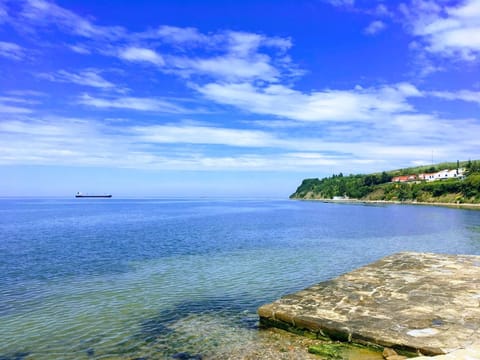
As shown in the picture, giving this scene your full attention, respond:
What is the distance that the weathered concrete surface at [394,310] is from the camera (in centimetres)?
879

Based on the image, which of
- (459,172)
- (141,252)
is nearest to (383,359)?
(141,252)

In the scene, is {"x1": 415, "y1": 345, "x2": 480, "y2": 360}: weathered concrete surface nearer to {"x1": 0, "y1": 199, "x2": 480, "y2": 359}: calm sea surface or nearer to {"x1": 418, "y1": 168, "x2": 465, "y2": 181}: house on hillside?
{"x1": 0, "y1": 199, "x2": 480, "y2": 359}: calm sea surface

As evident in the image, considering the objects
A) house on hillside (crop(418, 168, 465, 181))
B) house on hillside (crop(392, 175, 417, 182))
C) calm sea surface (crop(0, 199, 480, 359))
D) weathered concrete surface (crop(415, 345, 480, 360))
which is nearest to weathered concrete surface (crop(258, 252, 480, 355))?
weathered concrete surface (crop(415, 345, 480, 360))

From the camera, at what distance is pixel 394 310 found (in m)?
10.6

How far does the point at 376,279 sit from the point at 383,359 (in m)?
6.46

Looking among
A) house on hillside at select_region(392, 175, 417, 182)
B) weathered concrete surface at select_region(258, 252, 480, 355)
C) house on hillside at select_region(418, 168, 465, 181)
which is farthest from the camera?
house on hillside at select_region(392, 175, 417, 182)

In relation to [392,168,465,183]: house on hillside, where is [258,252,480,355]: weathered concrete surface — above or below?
below

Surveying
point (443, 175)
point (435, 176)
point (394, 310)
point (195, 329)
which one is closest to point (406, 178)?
point (435, 176)

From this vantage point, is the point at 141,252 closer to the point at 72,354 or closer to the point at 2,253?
the point at 2,253

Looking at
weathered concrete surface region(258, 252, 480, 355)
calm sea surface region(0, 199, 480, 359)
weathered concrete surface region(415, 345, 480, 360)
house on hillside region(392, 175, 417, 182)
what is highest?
house on hillside region(392, 175, 417, 182)

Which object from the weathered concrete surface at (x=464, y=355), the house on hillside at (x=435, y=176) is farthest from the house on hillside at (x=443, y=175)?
the weathered concrete surface at (x=464, y=355)

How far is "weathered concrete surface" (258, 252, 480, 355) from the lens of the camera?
879 centimetres

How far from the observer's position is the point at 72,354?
10133mm

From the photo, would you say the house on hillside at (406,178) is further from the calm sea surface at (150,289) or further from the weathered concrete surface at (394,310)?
the weathered concrete surface at (394,310)
